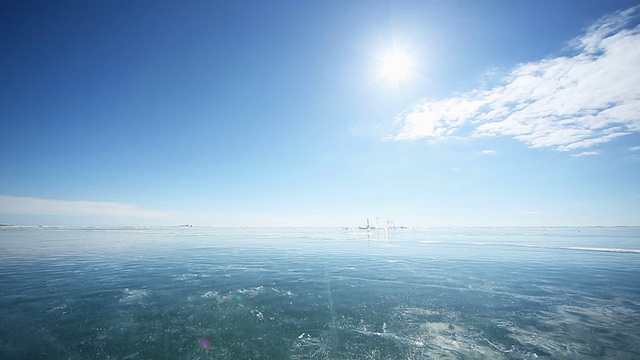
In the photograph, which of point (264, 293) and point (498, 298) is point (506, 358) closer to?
point (498, 298)

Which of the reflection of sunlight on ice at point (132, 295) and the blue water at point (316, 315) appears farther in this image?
the reflection of sunlight on ice at point (132, 295)

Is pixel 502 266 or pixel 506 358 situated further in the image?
pixel 502 266

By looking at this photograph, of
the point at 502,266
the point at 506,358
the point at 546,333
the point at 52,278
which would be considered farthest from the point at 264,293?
the point at 502,266

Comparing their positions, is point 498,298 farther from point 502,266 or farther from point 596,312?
point 502,266

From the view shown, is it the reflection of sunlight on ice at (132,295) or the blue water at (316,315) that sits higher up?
the blue water at (316,315)

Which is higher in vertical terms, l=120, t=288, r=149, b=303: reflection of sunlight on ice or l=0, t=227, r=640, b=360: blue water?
l=0, t=227, r=640, b=360: blue water

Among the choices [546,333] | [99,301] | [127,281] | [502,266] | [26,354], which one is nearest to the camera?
[26,354]

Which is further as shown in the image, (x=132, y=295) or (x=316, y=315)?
(x=132, y=295)

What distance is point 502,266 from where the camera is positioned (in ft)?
88.7

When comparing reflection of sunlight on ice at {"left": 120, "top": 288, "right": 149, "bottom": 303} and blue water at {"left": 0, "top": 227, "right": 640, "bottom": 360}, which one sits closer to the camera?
blue water at {"left": 0, "top": 227, "right": 640, "bottom": 360}

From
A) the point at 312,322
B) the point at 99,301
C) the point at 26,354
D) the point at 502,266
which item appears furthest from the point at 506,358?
the point at 502,266

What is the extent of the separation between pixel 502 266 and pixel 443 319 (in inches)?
807

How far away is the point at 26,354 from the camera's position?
8492 millimetres

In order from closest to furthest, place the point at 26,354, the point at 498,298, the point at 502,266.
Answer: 1. the point at 26,354
2. the point at 498,298
3. the point at 502,266
